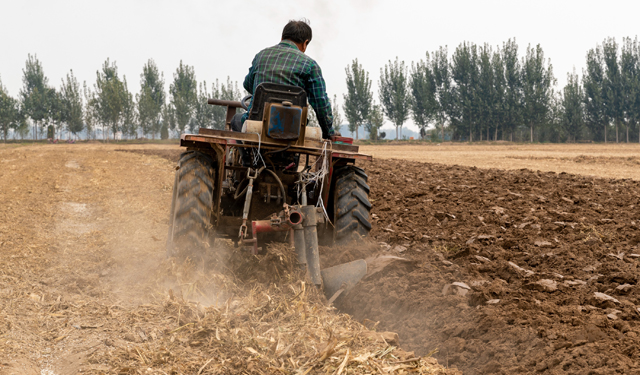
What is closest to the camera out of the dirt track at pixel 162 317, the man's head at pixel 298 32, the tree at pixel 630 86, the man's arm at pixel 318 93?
the dirt track at pixel 162 317

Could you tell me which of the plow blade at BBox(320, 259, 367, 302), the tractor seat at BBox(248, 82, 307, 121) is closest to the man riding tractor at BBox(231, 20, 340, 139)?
the tractor seat at BBox(248, 82, 307, 121)

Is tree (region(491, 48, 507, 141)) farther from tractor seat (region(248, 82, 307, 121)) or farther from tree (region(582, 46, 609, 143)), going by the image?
tractor seat (region(248, 82, 307, 121))

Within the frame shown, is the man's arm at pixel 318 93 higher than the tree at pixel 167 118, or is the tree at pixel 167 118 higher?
the tree at pixel 167 118

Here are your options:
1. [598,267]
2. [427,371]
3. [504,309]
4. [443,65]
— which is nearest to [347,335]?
[427,371]

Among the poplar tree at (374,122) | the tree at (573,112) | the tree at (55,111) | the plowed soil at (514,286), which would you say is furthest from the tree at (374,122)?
the plowed soil at (514,286)

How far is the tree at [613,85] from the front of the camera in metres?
51.0

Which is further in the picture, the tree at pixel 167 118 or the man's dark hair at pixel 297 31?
the tree at pixel 167 118

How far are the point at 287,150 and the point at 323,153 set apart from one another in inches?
12.5

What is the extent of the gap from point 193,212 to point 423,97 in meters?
55.1

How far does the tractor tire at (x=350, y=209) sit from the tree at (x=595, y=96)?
2153 inches

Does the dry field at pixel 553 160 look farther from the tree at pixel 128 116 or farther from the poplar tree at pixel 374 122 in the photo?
the tree at pixel 128 116

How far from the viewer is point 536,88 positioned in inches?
2055

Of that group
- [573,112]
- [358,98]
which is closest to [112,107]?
[358,98]

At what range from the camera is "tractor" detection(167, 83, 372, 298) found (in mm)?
3570
